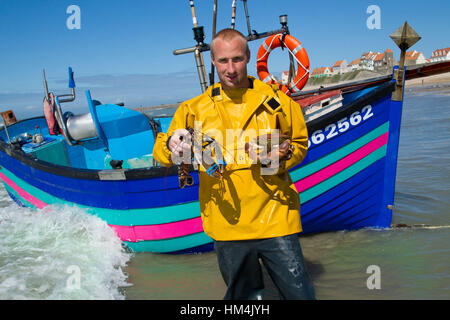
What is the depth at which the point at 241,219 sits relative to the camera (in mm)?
1972

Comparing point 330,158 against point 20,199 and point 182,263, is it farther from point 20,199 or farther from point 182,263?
point 20,199

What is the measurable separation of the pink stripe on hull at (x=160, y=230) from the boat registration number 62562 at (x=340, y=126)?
1506 mm

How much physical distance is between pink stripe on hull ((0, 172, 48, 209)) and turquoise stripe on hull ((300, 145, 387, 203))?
3.53m

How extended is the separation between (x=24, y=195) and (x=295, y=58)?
180 inches

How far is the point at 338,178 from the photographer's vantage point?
3.95 m

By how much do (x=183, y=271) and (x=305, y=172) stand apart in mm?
1715

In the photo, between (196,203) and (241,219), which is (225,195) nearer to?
(241,219)

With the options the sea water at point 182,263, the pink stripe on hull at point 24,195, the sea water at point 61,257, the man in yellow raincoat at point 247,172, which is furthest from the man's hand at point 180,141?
the pink stripe on hull at point 24,195

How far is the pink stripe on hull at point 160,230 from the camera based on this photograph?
12.8ft

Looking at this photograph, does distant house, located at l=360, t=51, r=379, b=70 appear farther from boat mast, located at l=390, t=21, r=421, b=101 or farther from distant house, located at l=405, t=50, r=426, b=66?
boat mast, located at l=390, t=21, r=421, b=101

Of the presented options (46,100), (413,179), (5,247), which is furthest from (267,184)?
(413,179)

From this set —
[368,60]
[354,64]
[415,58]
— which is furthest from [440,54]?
[354,64]

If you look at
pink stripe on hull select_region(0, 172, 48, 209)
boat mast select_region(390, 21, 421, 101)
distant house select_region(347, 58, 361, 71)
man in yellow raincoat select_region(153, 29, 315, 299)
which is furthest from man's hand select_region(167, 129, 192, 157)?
distant house select_region(347, 58, 361, 71)

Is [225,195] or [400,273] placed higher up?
[225,195]
